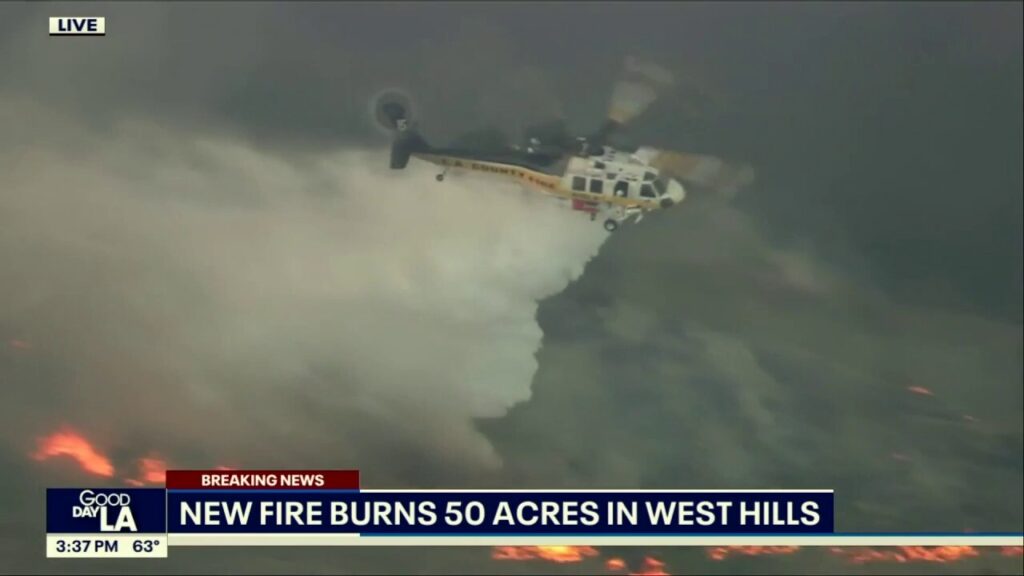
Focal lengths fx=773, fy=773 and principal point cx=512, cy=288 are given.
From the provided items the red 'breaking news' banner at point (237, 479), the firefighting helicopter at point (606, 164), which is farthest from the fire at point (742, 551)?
the red 'breaking news' banner at point (237, 479)

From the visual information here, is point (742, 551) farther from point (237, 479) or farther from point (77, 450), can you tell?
point (77, 450)

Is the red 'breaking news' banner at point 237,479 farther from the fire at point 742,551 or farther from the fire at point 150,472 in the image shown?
the fire at point 742,551

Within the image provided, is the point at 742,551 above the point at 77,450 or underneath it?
underneath

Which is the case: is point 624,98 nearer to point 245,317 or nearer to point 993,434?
point 245,317

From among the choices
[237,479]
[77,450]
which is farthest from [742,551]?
[77,450]

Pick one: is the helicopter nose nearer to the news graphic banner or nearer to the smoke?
the smoke

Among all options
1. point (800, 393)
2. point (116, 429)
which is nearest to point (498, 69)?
point (800, 393)

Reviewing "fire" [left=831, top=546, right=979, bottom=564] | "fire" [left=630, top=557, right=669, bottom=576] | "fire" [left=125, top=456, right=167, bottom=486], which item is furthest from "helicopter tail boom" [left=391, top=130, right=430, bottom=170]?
"fire" [left=831, top=546, right=979, bottom=564]
